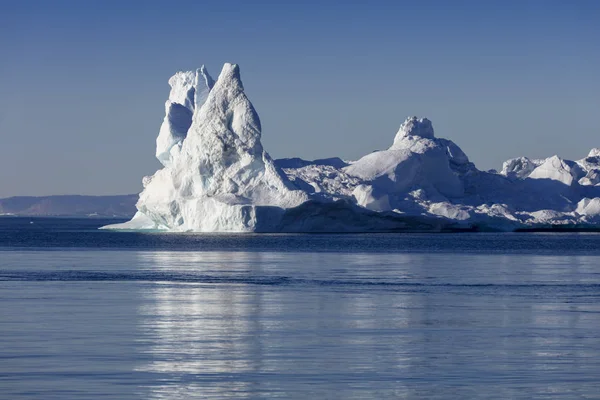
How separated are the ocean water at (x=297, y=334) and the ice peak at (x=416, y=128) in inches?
2678

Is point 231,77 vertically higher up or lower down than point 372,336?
higher up

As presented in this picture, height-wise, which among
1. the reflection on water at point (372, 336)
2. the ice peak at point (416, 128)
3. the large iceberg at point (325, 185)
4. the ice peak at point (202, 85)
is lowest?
the reflection on water at point (372, 336)

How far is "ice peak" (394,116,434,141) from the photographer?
10544cm

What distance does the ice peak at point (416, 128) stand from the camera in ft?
346

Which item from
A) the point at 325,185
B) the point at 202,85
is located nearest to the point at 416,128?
the point at 325,185

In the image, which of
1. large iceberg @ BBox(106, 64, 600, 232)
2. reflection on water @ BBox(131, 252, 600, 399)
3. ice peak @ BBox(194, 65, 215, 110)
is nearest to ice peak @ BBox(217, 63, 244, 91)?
large iceberg @ BBox(106, 64, 600, 232)

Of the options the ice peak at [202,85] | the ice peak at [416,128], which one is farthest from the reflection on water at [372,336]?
the ice peak at [416,128]

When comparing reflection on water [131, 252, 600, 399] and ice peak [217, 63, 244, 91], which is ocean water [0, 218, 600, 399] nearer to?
reflection on water [131, 252, 600, 399]

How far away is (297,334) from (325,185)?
8171 centimetres

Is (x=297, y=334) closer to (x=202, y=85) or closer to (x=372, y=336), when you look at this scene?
(x=372, y=336)

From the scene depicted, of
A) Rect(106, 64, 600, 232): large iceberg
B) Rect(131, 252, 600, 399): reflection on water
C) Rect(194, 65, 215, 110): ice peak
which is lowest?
Rect(131, 252, 600, 399): reflection on water

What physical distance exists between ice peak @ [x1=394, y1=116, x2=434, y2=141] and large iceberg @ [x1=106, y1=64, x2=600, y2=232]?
9 centimetres

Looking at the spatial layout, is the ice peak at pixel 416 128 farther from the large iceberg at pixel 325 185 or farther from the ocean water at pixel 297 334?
the ocean water at pixel 297 334

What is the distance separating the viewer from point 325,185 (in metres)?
100
